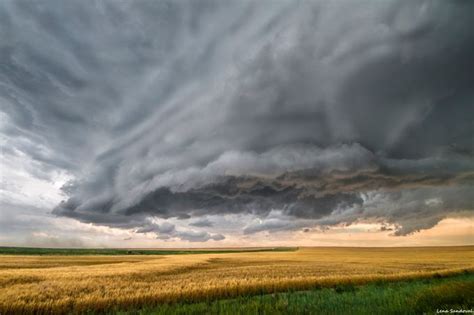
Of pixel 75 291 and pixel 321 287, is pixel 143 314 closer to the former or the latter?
pixel 75 291

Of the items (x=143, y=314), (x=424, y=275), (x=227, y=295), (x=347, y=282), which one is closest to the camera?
(x=143, y=314)

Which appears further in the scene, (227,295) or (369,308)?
(227,295)

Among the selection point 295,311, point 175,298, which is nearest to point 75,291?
point 175,298

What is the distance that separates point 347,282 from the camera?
2358 cm

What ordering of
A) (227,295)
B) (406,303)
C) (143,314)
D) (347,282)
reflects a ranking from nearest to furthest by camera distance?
(143,314) < (406,303) < (227,295) < (347,282)

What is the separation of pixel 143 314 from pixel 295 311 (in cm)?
624

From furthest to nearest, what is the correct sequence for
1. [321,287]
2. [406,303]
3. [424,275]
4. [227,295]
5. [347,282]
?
[424,275]
[347,282]
[321,287]
[227,295]
[406,303]

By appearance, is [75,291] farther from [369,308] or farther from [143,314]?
[369,308]

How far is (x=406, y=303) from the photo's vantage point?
1376 cm

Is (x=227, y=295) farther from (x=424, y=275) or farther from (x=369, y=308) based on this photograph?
(x=424, y=275)

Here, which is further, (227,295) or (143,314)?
(227,295)

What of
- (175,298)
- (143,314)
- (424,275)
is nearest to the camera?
(143,314)

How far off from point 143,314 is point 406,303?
11.2m

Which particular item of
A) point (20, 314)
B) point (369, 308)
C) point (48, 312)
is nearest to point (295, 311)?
point (369, 308)
